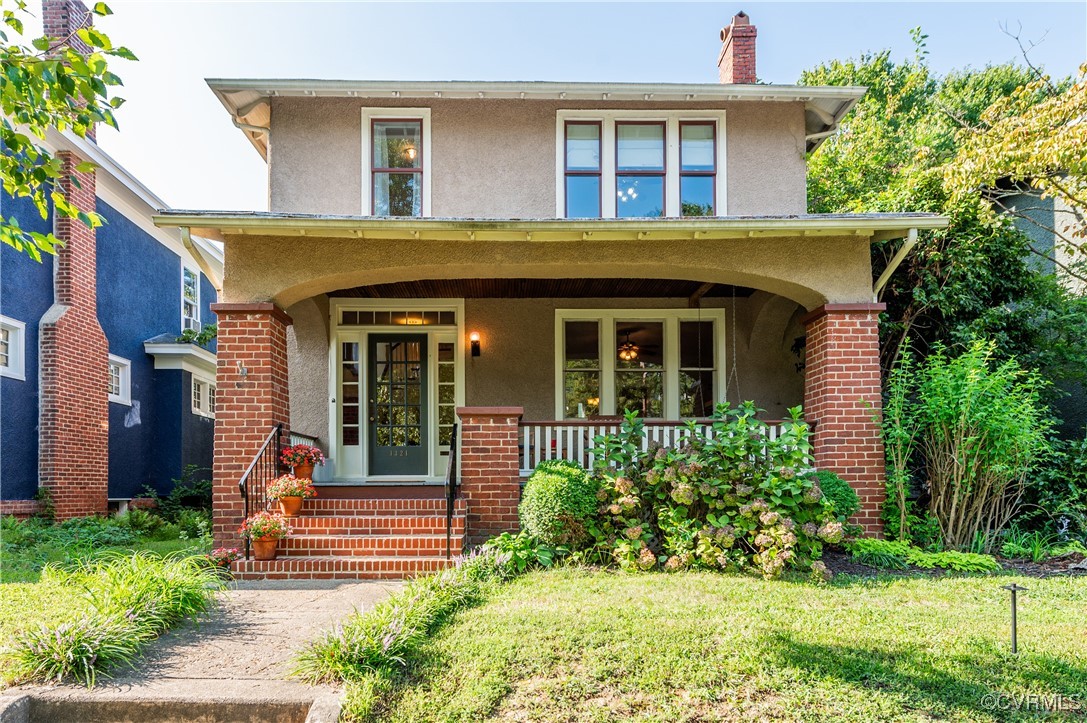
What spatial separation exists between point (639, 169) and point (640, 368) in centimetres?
284

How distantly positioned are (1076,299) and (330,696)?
10.2 metres

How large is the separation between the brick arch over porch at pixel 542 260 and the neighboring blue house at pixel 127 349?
12.0ft

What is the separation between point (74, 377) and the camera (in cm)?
1036

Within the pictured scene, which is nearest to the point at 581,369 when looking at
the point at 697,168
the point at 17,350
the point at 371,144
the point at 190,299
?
the point at 697,168

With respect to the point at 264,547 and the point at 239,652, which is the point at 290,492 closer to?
the point at 264,547

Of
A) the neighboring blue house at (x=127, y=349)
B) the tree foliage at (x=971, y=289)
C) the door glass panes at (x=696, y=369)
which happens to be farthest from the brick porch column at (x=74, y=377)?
the tree foliage at (x=971, y=289)

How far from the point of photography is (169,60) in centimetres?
777

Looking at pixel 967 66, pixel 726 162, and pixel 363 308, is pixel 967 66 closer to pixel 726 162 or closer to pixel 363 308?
pixel 726 162

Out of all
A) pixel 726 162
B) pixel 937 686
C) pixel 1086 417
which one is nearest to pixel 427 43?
pixel 726 162

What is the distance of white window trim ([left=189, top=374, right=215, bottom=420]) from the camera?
1389cm

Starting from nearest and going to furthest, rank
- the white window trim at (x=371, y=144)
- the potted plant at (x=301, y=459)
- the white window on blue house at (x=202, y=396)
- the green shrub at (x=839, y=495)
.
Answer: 1. the green shrub at (x=839, y=495)
2. the potted plant at (x=301, y=459)
3. the white window trim at (x=371, y=144)
4. the white window on blue house at (x=202, y=396)

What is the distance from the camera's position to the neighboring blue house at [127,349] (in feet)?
31.0

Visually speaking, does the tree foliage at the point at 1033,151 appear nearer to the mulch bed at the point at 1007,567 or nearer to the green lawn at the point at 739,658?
the mulch bed at the point at 1007,567

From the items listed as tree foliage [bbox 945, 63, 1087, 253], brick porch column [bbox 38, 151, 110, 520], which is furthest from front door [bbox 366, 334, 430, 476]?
tree foliage [bbox 945, 63, 1087, 253]
